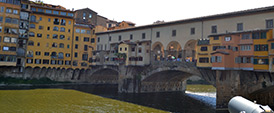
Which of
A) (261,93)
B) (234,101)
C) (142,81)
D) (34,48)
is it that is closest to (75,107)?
(142,81)

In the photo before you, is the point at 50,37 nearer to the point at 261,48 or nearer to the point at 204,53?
the point at 204,53

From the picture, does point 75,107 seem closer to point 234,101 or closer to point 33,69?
point 234,101

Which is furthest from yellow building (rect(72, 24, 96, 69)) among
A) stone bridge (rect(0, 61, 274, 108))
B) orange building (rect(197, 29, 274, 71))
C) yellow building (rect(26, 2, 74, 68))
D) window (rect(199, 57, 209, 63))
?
orange building (rect(197, 29, 274, 71))

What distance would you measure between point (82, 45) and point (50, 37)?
11693mm

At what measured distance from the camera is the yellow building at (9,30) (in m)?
63.3

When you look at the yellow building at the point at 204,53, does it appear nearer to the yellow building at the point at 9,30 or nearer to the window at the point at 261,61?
the window at the point at 261,61

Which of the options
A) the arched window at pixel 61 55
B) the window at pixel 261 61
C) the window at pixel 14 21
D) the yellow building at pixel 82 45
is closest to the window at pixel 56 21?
the yellow building at pixel 82 45

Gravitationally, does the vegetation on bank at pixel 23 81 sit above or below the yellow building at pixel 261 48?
below

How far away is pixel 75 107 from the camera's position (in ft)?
125

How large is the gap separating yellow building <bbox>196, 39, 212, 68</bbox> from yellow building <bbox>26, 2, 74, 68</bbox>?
51.3 m

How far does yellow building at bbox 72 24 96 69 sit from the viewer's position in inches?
3110

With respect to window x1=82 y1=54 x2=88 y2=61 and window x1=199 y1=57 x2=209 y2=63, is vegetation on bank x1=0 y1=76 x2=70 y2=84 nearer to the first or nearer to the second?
window x1=82 y1=54 x2=88 y2=61

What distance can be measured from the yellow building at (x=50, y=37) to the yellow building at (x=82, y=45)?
187 centimetres

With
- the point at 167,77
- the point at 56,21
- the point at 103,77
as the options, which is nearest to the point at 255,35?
the point at 167,77
